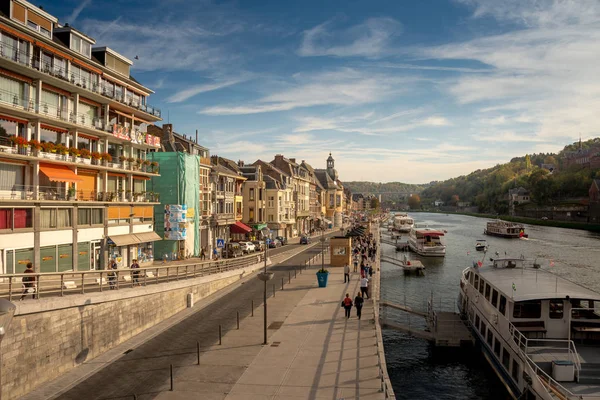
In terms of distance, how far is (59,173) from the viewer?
99.4 feet

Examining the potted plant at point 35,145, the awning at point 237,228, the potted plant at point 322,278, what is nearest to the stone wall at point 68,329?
the potted plant at point 35,145

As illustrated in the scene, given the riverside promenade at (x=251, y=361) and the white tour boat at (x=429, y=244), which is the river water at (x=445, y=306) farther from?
the riverside promenade at (x=251, y=361)

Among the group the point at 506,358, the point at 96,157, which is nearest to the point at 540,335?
the point at 506,358

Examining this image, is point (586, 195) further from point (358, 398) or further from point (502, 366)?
point (358, 398)

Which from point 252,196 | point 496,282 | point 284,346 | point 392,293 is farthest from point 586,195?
point 284,346

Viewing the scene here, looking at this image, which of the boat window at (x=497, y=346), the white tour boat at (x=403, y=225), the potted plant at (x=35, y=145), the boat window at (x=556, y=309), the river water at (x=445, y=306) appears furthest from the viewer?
the white tour boat at (x=403, y=225)

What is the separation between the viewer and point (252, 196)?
250ft

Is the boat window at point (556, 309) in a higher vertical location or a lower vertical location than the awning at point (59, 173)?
lower

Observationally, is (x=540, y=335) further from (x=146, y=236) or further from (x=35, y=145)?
(x=146, y=236)

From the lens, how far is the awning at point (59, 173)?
96.0 feet

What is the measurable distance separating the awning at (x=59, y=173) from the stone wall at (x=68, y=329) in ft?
33.8

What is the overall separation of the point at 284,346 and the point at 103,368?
7.67m

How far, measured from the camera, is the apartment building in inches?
1046

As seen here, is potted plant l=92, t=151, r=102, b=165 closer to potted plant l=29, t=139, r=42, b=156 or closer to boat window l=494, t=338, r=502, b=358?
potted plant l=29, t=139, r=42, b=156
